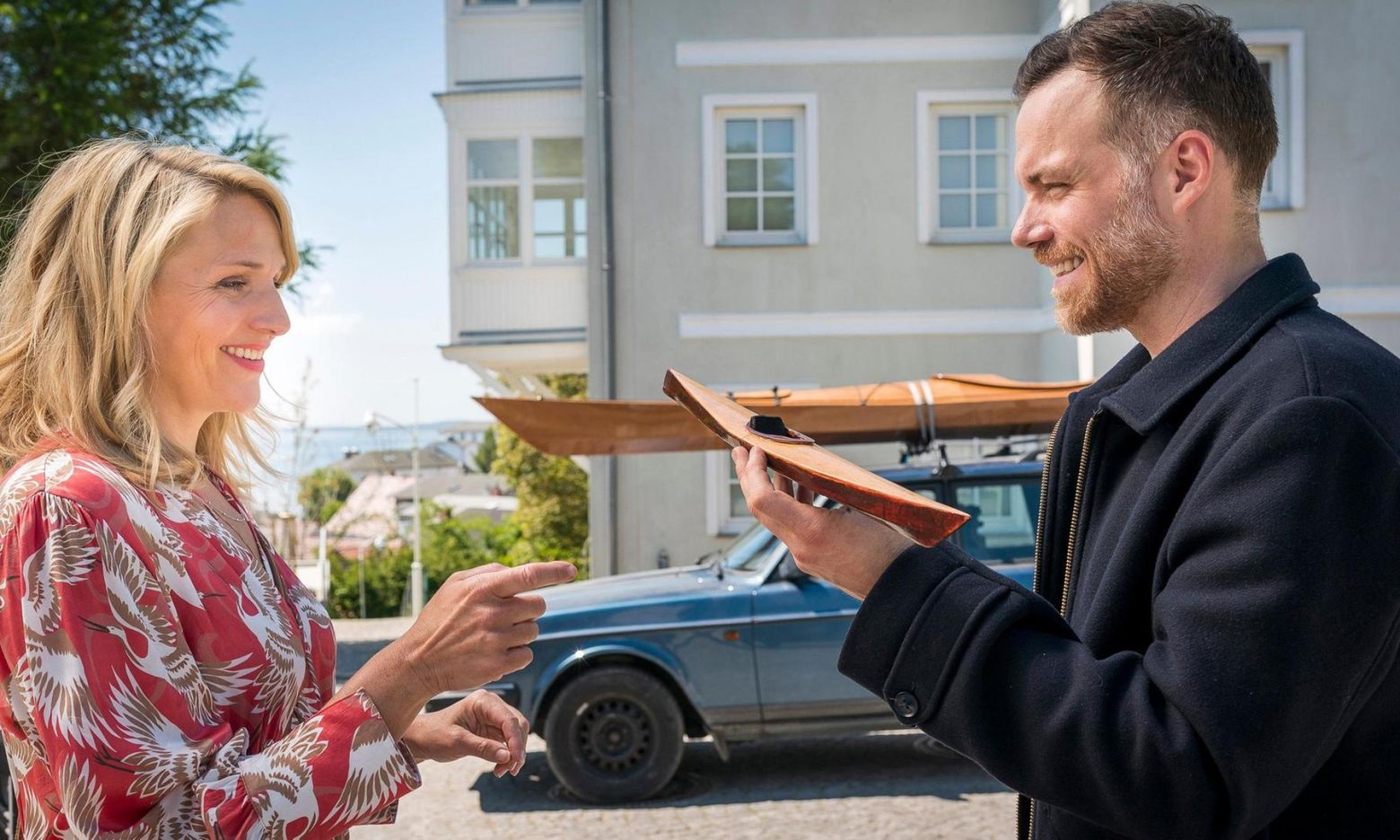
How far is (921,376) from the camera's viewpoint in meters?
14.1

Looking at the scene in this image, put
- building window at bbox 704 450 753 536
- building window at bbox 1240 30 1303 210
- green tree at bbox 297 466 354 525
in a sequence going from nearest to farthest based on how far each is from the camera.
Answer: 1. building window at bbox 1240 30 1303 210
2. building window at bbox 704 450 753 536
3. green tree at bbox 297 466 354 525

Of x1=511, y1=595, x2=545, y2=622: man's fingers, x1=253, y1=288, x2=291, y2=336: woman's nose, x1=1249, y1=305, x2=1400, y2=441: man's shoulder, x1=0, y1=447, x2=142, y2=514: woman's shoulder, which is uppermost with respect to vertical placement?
x1=253, y1=288, x2=291, y2=336: woman's nose

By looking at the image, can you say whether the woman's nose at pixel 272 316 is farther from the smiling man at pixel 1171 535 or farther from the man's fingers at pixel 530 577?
the smiling man at pixel 1171 535

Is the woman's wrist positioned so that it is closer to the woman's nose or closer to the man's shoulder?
the woman's nose

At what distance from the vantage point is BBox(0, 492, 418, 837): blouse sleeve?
163 cm

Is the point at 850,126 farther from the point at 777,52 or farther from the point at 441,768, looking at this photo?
the point at 441,768

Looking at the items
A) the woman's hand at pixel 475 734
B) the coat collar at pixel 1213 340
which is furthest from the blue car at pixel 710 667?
the coat collar at pixel 1213 340

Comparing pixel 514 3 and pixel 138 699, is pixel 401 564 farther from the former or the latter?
pixel 138 699

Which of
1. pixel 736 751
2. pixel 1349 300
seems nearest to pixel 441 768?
pixel 736 751

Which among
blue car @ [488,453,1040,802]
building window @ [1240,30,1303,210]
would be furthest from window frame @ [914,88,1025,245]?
blue car @ [488,453,1040,802]

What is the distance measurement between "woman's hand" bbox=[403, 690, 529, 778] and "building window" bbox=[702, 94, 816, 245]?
12.2 meters

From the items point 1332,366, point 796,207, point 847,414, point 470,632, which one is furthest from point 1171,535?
point 796,207

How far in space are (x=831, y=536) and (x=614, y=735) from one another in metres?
6.24

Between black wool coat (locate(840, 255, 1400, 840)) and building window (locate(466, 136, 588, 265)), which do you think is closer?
black wool coat (locate(840, 255, 1400, 840))
